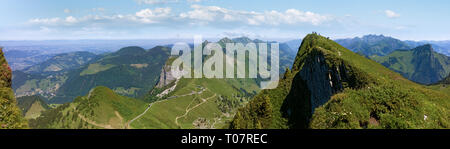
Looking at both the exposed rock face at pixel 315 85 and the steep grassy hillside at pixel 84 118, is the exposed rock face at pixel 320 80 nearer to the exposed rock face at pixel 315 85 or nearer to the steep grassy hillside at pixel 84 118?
the exposed rock face at pixel 315 85

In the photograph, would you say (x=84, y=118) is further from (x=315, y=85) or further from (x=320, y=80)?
(x=320, y=80)

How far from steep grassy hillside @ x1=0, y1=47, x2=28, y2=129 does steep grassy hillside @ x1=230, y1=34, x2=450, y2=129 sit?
5432 centimetres

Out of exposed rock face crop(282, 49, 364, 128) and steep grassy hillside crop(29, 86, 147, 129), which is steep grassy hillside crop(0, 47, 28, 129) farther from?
steep grassy hillside crop(29, 86, 147, 129)

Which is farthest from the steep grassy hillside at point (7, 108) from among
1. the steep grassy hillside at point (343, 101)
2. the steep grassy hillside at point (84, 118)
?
the steep grassy hillside at point (84, 118)

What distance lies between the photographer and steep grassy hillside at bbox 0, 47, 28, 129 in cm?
4264

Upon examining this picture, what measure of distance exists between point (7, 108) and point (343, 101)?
213 feet

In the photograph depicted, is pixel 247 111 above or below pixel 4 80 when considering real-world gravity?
below

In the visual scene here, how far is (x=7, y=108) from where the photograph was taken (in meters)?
45.7

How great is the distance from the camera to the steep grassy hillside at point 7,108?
4264cm
